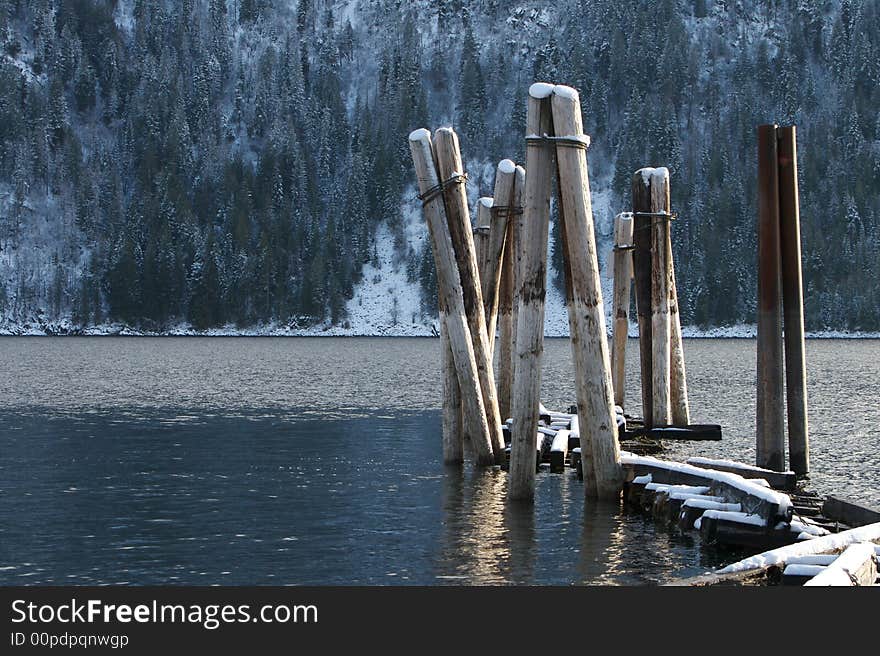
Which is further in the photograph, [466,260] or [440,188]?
[466,260]

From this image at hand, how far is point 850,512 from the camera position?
17.7 metres

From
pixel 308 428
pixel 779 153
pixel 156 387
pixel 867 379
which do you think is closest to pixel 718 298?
pixel 867 379

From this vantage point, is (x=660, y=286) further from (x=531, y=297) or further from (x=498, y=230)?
(x=531, y=297)

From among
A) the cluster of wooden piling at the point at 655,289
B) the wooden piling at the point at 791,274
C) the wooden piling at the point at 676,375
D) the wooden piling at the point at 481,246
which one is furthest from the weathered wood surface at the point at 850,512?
the wooden piling at the point at 676,375

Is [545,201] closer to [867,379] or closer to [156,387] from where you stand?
[156,387]

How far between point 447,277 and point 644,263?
737 centimetres

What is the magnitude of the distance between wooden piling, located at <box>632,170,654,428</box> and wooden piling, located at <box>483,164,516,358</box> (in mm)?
3381

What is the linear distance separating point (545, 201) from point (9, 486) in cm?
1320

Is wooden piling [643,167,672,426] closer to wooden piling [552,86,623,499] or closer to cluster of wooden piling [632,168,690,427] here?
cluster of wooden piling [632,168,690,427]

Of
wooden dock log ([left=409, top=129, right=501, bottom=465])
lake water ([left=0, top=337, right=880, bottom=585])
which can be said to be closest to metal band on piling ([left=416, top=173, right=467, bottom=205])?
wooden dock log ([left=409, top=129, right=501, bottom=465])

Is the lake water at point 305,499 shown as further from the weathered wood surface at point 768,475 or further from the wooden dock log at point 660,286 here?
the weathered wood surface at point 768,475

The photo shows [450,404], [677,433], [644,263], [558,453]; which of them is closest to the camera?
[450,404]

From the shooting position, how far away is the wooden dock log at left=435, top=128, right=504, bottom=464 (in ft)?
77.7

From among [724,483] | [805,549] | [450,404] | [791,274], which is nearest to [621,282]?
[450,404]
